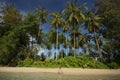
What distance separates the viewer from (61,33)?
207ft

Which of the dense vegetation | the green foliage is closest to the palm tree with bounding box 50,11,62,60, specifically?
the dense vegetation

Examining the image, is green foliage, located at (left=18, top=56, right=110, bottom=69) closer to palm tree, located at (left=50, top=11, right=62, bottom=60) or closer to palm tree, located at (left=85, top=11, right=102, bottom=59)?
palm tree, located at (left=85, top=11, right=102, bottom=59)

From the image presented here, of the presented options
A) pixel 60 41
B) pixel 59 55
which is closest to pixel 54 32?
pixel 60 41

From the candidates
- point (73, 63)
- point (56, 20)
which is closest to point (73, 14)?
point (56, 20)

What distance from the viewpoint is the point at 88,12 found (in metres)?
54.3

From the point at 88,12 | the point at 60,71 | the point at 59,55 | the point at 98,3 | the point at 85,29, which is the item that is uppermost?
the point at 98,3

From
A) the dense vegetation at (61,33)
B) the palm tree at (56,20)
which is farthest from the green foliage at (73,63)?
the palm tree at (56,20)

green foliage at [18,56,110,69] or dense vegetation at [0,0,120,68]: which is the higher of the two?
dense vegetation at [0,0,120,68]

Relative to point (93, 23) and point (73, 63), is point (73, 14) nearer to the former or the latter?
point (93, 23)

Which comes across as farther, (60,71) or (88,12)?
(88,12)

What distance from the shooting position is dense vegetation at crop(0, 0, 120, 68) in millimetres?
52500

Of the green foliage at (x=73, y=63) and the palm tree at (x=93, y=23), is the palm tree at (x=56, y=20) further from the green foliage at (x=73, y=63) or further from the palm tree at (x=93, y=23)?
the green foliage at (x=73, y=63)

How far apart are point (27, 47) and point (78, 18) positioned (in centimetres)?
1726

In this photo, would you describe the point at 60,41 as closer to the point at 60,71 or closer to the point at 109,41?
the point at 109,41
